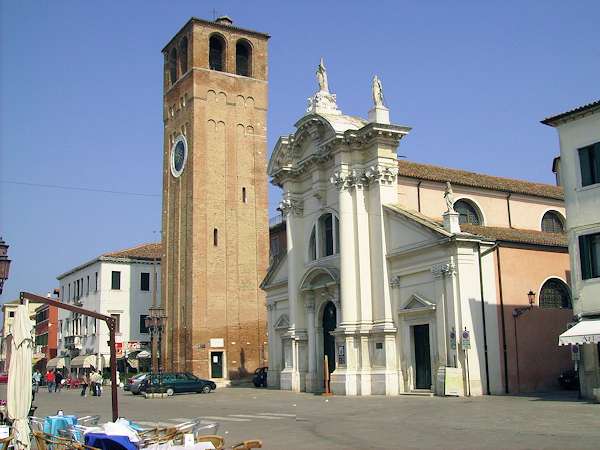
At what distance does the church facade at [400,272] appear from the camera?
93.5 feet

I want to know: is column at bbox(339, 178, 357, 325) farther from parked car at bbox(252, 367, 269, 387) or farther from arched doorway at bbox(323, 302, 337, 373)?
parked car at bbox(252, 367, 269, 387)

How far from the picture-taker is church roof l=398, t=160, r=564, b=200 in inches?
1387

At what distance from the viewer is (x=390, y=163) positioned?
109 ft

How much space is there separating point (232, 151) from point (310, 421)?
33990mm

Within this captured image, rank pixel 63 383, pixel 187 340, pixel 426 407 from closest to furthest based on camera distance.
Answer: pixel 426 407, pixel 187 340, pixel 63 383

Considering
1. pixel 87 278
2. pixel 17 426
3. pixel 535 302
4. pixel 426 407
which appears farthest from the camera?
pixel 87 278

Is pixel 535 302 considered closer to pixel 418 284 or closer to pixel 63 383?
pixel 418 284

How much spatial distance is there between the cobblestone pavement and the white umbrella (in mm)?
4106

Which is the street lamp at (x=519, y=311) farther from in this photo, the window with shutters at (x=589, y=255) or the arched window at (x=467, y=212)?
the arched window at (x=467, y=212)

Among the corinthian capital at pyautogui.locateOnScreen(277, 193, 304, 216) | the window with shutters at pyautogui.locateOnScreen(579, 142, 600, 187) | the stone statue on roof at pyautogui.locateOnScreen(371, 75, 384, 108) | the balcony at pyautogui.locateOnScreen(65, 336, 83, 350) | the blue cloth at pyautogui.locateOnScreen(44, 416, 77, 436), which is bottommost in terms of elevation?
the blue cloth at pyautogui.locateOnScreen(44, 416, 77, 436)

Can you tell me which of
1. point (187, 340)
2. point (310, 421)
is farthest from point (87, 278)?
point (310, 421)

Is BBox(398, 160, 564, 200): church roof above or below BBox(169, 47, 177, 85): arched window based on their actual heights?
below

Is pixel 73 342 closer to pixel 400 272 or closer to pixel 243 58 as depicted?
pixel 243 58

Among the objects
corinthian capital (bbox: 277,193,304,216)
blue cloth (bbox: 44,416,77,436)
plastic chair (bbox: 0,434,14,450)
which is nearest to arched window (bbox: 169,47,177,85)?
corinthian capital (bbox: 277,193,304,216)
